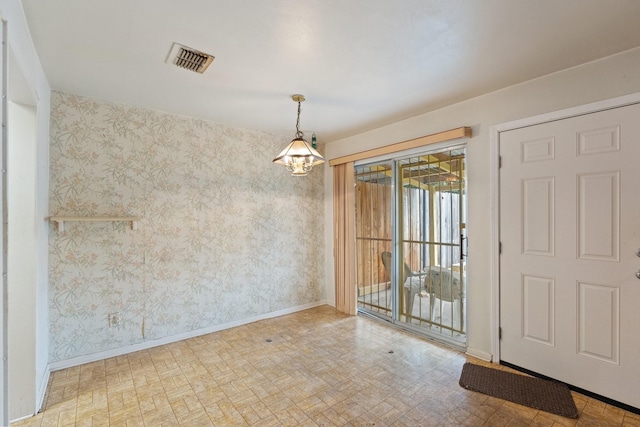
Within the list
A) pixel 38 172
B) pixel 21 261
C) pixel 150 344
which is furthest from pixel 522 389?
pixel 38 172

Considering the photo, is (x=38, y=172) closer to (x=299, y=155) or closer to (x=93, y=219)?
(x=93, y=219)

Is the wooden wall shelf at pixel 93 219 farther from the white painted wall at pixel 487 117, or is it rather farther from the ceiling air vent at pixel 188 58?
the white painted wall at pixel 487 117

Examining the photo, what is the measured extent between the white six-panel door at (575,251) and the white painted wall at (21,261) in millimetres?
3758

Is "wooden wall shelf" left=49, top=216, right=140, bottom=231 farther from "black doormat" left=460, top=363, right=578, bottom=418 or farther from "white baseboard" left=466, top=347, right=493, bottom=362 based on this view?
"white baseboard" left=466, top=347, right=493, bottom=362

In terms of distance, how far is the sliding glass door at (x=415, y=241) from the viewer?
3197 mm

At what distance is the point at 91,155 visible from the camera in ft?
9.49

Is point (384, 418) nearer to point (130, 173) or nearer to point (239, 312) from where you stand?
point (239, 312)

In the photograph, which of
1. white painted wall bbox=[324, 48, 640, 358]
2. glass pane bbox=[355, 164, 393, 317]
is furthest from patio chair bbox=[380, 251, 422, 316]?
white painted wall bbox=[324, 48, 640, 358]

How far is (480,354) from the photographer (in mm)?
2871

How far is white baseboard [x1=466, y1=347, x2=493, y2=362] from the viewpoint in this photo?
2.81 metres

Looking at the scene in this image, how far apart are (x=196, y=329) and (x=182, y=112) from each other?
8.16 feet

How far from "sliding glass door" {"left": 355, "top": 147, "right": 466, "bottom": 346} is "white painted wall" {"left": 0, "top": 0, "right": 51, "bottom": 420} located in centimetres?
335

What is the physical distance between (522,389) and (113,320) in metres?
3.73

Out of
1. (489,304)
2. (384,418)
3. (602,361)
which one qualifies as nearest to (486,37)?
(489,304)
